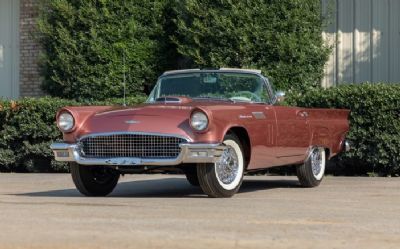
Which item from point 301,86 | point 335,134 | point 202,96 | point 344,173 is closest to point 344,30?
point 301,86

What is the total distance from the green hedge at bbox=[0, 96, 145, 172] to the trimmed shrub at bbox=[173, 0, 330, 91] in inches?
64.1

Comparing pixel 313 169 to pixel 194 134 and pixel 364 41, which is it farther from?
pixel 364 41

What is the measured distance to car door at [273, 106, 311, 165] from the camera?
397 inches

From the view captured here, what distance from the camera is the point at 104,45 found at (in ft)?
51.4

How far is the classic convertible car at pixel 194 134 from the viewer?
28.9 feet

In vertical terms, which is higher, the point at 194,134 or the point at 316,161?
the point at 194,134

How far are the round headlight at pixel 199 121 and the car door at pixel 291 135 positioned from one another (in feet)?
5.08

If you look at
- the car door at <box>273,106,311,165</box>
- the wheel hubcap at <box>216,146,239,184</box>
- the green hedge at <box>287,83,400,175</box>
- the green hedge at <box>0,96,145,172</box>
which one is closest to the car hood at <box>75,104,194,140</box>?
the wheel hubcap at <box>216,146,239,184</box>

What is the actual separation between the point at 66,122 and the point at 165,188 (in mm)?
2350

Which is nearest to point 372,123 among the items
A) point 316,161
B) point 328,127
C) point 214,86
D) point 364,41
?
point 328,127

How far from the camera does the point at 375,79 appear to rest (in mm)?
16438

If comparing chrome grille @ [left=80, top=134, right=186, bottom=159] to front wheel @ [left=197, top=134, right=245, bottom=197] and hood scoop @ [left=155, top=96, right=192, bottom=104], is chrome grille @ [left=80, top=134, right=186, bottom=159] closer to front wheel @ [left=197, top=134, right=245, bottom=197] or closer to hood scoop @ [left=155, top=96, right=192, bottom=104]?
front wheel @ [left=197, top=134, right=245, bottom=197]

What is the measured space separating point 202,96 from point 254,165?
1.26m

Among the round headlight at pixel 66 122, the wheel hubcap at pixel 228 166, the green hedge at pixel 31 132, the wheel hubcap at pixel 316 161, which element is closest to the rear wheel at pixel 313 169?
the wheel hubcap at pixel 316 161
